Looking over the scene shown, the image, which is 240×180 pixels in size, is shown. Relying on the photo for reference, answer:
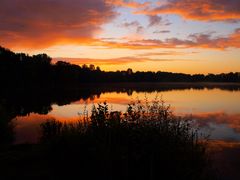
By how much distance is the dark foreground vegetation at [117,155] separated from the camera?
7.88 metres

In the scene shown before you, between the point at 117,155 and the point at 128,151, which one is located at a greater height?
the point at 128,151

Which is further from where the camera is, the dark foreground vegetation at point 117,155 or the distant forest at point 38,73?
the distant forest at point 38,73

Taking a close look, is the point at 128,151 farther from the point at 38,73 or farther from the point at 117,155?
the point at 38,73

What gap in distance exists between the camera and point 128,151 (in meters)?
8.12

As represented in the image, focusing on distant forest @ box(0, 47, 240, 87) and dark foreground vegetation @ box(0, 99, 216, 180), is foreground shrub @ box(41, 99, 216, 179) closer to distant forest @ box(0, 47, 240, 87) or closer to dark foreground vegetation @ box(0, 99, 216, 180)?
dark foreground vegetation @ box(0, 99, 216, 180)

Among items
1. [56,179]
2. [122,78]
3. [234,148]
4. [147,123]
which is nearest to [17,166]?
[56,179]

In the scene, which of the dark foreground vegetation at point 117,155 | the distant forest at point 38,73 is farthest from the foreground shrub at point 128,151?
the distant forest at point 38,73

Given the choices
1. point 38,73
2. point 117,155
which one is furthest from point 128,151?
point 38,73

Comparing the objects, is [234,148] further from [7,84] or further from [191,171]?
[7,84]

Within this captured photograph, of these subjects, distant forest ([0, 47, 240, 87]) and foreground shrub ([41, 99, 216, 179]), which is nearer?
foreground shrub ([41, 99, 216, 179])

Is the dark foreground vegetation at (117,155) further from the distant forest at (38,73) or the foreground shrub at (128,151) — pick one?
the distant forest at (38,73)

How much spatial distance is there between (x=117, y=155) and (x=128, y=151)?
0.29 metres

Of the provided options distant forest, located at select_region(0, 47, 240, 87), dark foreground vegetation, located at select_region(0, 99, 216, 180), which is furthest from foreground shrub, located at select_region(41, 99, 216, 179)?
distant forest, located at select_region(0, 47, 240, 87)

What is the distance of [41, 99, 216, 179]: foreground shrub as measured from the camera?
7.86 metres
